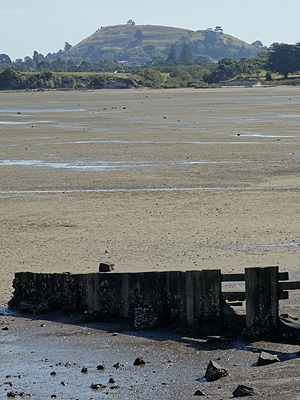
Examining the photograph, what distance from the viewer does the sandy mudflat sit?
15055 millimetres

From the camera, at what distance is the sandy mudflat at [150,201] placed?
1505cm

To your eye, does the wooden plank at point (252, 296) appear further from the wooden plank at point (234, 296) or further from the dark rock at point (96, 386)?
the dark rock at point (96, 386)

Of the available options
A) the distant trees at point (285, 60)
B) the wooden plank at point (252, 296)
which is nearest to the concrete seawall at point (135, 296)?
the wooden plank at point (252, 296)

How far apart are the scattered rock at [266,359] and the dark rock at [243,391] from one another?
3.60ft

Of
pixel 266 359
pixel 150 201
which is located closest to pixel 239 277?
pixel 266 359

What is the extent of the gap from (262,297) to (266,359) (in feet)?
4.16

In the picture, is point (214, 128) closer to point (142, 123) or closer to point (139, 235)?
point (142, 123)

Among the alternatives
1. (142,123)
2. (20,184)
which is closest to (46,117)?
(142,123)

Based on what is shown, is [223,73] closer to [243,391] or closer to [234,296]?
[234,296]

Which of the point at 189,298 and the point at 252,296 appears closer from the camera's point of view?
the point at 252,296

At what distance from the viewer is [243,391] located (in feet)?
28.2

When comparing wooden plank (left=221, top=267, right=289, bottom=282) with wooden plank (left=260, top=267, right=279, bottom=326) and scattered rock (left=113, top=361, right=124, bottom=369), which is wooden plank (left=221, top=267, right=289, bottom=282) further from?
scattered rock (left=113, top=361, right=124, bottom=369)

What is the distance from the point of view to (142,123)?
47.2 m

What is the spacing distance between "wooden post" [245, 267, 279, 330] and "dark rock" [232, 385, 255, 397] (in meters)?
2.27
